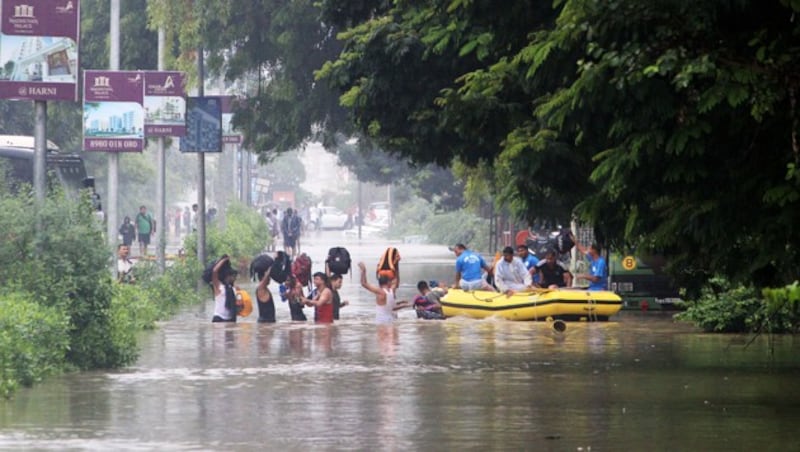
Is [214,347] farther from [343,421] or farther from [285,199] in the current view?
[285,199]

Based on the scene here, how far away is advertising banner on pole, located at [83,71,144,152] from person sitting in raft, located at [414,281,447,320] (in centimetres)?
624

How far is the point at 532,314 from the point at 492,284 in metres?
4.88

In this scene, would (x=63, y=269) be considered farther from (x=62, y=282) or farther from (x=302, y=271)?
(x=302, y=271)

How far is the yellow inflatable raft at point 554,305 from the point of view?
30000 millimetres

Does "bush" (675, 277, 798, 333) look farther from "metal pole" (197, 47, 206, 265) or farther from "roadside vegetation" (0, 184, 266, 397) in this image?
"metal pole" (197, 47, 206, 265)

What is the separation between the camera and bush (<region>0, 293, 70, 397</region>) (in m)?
17.6

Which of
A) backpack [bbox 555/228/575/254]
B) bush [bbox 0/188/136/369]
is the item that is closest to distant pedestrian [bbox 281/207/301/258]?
backpack [bbox 555/228/575/254]

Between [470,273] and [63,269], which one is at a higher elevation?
[470,273]

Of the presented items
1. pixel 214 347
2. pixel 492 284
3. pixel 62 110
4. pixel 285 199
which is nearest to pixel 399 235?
pixel 285 199

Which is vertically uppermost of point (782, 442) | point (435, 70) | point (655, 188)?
point (435, 70)

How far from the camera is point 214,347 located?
24375mm

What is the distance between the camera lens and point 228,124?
1768 inches

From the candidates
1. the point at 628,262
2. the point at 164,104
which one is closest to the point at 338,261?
the point at 164,104

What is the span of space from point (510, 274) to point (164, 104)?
24.8ft
